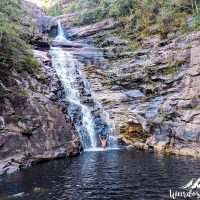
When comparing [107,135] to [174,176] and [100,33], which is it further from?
[100,33]

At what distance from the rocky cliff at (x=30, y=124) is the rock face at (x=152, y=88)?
6.19 meters

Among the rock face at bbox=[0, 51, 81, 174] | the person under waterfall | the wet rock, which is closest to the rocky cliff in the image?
the rock face at bbox=[0, 51, 81, 174]

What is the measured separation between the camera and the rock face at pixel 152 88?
91.4ft

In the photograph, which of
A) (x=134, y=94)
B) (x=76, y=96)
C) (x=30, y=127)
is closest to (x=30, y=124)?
(x=30, y=127)

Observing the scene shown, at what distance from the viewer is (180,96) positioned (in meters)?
29.9

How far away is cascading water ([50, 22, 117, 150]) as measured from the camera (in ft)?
104

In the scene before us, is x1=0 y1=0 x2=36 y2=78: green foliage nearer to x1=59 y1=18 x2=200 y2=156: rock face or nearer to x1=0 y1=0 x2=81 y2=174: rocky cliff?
x1=0 y1=0 x2=81 y2=174: rocky cliff

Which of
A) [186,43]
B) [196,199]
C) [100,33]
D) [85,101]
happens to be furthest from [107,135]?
[100,33]

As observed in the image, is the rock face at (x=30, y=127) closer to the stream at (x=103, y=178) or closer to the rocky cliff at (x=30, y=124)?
the rocky cliff at (x=30, y=124)

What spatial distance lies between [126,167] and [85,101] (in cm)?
1502

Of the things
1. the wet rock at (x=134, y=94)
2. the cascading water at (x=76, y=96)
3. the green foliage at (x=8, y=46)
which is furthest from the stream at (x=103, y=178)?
the wet rock at (x=134, y=94)

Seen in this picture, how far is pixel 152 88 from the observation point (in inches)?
1342

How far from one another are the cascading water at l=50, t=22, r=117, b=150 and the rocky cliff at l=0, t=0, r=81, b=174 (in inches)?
64.0

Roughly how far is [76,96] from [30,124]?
1029 centimetres
